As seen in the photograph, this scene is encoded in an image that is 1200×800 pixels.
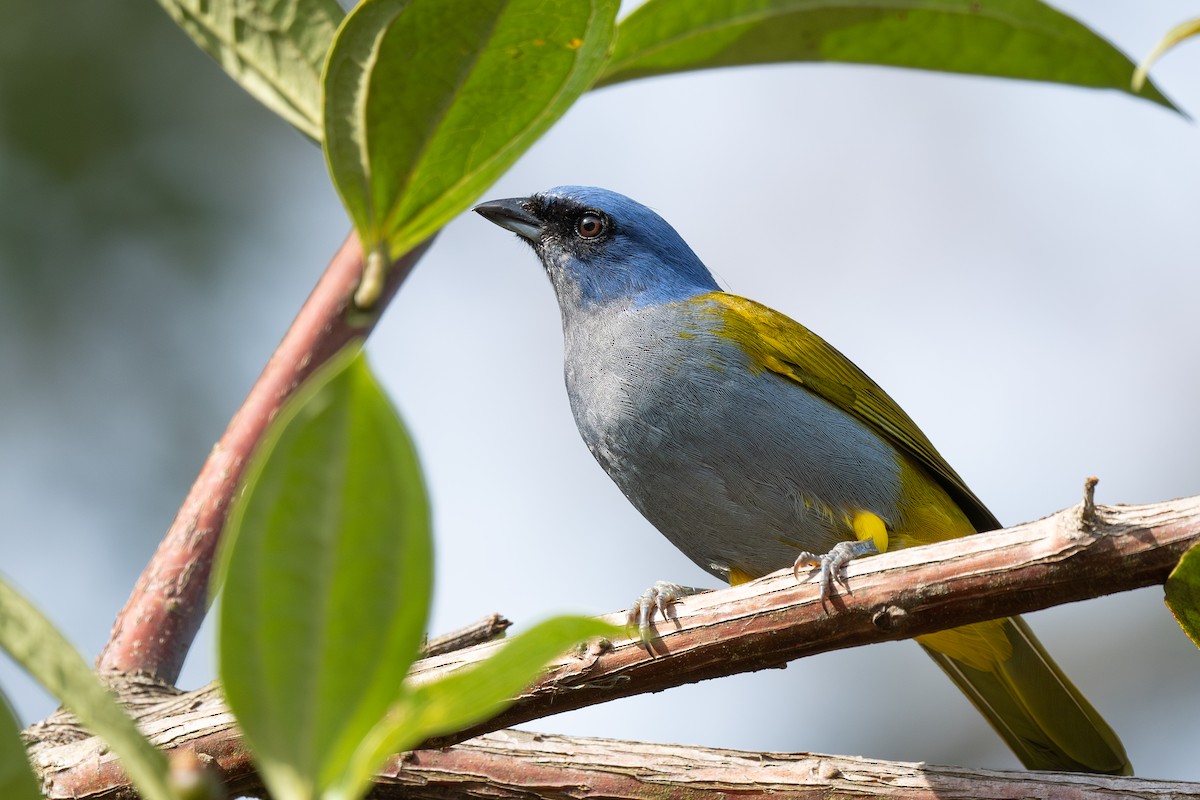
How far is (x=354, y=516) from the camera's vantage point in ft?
3.29

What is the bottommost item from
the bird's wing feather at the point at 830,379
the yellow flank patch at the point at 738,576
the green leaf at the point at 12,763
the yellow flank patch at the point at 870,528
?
the green leaf at the point at 12,763

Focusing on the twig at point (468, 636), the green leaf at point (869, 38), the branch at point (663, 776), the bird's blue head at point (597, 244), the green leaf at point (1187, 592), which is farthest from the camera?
the bird's blue head at point (597, 244)

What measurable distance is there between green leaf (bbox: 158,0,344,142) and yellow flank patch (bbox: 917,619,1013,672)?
2.91 metres

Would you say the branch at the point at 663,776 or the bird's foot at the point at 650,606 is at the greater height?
the bird's foot at the point at 650,606

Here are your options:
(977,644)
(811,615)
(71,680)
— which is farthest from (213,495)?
(977,644)

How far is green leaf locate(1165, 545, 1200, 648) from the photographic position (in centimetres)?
185

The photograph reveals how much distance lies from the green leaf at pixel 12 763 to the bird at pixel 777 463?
244 cm

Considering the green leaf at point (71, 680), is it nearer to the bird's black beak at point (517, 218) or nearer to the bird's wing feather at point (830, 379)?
the bird's wing feather at point (830, 379)

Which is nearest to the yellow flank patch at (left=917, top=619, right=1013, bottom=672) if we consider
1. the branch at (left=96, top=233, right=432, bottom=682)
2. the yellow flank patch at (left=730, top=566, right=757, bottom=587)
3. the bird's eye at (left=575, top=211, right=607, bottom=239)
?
the yellow flank patch at (left=730, top=566, right=757, bottom=587)

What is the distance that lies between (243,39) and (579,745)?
1.77m

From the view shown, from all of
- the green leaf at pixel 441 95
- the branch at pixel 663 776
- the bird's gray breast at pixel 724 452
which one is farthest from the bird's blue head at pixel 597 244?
the green leaf at pixel 441 95

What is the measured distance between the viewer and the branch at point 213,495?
257cm

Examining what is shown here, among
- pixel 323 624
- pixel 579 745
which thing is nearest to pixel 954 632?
pixel 579 745

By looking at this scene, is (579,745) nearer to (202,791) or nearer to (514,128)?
(514,128)
